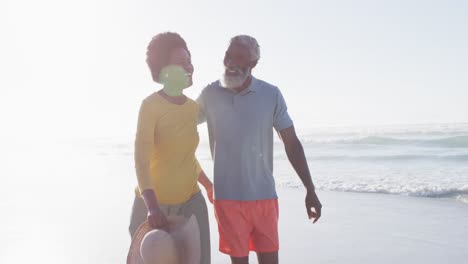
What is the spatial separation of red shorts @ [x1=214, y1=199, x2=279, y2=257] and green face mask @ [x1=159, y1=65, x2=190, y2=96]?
812 millimetres

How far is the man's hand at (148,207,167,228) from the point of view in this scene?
7.78ft

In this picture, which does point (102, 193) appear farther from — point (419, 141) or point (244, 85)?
point (419, 141)

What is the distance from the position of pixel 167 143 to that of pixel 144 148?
13 centimetres

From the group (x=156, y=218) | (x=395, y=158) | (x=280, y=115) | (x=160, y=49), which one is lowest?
(x=395, y=158)

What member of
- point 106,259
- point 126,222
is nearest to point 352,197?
point 126,222

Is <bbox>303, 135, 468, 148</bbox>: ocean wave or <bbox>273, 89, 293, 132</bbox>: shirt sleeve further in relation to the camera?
<bbox>303, 135, 468, 148</bbox>: ocean wave

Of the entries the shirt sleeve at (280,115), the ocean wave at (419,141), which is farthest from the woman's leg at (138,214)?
the ocean wave at (419,141)

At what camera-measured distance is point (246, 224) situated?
9.89 feet

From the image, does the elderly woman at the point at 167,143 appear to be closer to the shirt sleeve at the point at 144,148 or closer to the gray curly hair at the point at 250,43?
the shirt sleeve at the point at 144,148

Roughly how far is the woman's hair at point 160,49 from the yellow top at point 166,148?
155 millimetres

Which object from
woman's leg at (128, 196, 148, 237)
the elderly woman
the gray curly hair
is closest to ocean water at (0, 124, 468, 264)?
woman's leg at (128, 196, 148, 237)

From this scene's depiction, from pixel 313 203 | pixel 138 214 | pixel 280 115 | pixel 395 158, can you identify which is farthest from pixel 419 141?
pixel 138 214

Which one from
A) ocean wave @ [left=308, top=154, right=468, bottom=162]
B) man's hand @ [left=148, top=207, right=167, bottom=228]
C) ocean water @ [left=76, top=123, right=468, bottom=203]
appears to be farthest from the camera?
ocean wave @ [left=308, top=154, right=468, bottom=162]

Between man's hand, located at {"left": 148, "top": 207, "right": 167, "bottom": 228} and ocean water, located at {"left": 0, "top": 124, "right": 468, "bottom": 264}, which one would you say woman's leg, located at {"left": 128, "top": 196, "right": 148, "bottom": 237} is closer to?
man's hand, located at {"left": 148, "top": 207, "right": 167, "bottom": 228}
